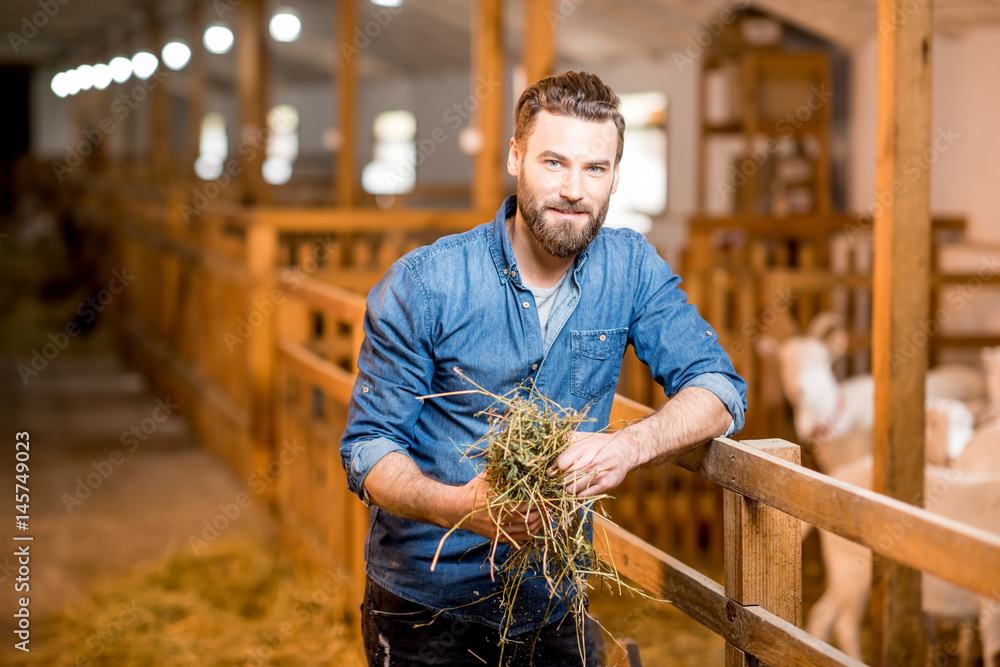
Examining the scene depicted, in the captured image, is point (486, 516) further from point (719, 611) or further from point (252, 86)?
point (252, 86)

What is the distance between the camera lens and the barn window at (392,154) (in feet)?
68.2

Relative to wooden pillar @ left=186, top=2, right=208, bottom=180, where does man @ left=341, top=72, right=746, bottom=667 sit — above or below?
below

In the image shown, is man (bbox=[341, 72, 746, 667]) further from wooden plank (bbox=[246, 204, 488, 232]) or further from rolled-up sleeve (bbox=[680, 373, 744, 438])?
wooden plank (bbox=[246, 204, 488, 232])

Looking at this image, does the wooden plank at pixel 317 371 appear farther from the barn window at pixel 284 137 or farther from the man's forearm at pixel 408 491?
the barn window at pixel 284 137

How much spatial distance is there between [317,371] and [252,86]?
6503 mm

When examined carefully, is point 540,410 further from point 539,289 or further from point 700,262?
point 700,262

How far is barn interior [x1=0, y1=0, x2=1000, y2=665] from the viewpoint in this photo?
3.10m

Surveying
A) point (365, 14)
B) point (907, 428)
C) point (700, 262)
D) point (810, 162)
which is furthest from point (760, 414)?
point (365, 14)

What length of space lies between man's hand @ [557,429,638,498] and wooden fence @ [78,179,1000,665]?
255mm

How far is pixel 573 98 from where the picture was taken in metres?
1.93

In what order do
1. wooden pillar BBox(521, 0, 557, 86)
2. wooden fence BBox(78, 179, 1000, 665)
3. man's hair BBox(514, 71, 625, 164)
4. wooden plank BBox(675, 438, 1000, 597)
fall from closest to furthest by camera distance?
1. wooden plank BBox(675, 438, 1000, 597)
2. wooden fence BBox(78, 179, 1000, 665)
3. man's hair BBox(514, 71, 625, 164)
4. wooden pillar BBox(521, 0, 557, 86)

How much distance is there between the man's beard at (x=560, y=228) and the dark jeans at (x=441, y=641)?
29.5 inches

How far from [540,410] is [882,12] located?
1782mm

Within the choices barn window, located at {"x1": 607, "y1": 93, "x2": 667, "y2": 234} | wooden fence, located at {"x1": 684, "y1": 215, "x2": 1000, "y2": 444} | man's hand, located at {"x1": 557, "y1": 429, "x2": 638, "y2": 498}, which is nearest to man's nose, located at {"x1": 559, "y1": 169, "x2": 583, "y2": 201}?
man's hand, located at {"x1": 557, "y1": 429, "x2": 638, "y2": 498}
